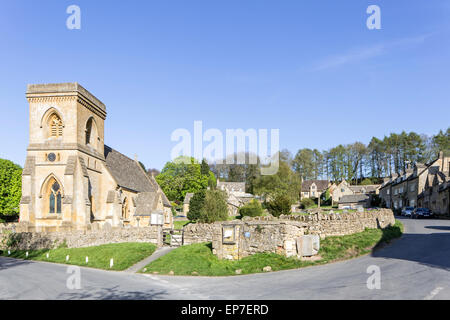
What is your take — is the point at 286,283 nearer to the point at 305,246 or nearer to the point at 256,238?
the point at 305,246

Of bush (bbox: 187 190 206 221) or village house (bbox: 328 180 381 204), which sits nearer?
bush (bbox: 187 190 206 221)

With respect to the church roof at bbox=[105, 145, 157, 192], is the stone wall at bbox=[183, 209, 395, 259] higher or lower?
lower

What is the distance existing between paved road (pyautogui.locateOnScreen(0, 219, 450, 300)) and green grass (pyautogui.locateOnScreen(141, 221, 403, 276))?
0.89 m

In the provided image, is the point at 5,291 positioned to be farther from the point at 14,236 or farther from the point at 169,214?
the point at 169,214

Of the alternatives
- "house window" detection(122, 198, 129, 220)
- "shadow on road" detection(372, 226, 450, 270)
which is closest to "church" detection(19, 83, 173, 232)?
"house window" detection(122, 198, 129, 220)

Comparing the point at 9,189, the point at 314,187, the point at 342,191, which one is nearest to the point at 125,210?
the point at 9,189

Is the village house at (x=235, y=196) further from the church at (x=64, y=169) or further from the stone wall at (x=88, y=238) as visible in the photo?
the stone wall at (x=88, y=238)

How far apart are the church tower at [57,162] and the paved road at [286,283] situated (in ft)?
53.9

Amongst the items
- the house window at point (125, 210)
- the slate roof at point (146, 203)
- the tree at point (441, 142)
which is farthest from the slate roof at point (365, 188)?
the house window at point (125, 210)

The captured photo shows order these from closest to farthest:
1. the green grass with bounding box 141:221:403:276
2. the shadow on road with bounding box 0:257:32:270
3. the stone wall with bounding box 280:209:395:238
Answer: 1. the green grass with bounding box 141:221:403:276
2. the stone wall with bounding box 280:209:395:238
3. the shadow on road with bounding box 0:257:32:270

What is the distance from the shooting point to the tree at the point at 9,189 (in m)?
63.8

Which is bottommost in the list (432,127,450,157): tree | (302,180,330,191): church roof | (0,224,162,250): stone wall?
(0,224,162,250): stone wall

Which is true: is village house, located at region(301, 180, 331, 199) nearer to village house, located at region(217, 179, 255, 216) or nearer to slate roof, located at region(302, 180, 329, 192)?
slate roof, located at region(302, 180, 329, 192)

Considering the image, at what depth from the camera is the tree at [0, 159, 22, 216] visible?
63812 millimetres
